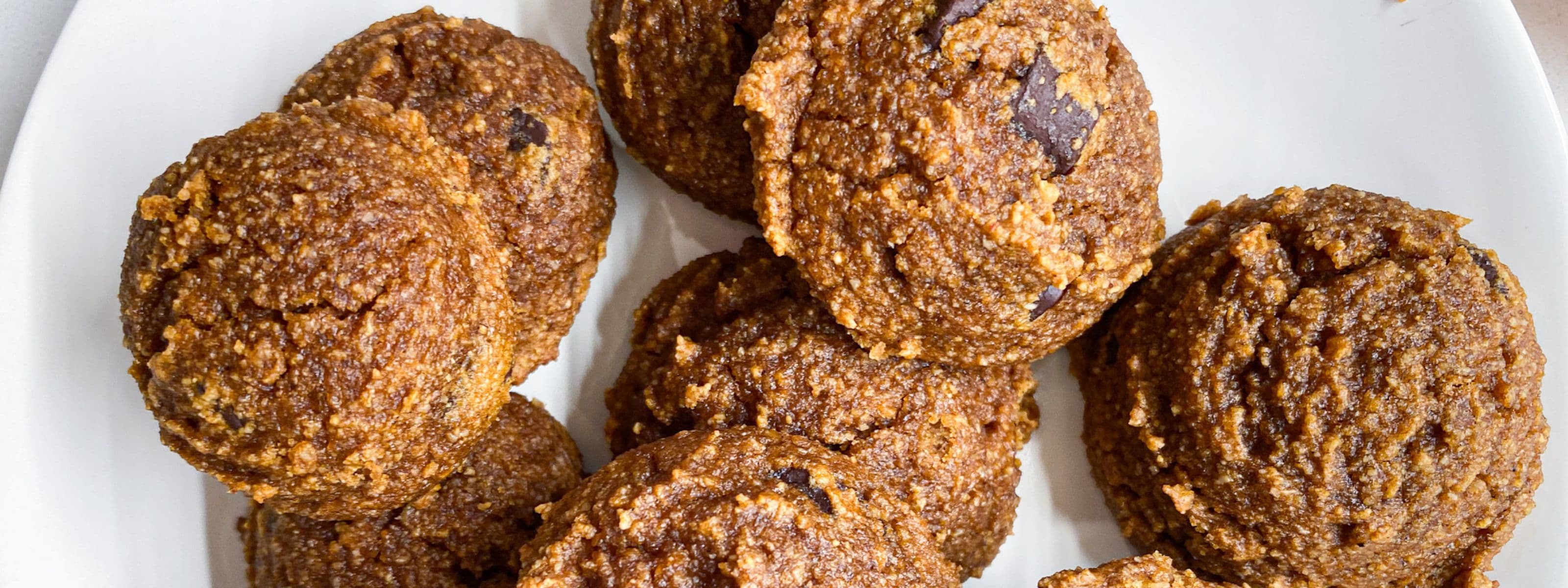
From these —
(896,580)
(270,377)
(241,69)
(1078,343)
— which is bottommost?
(896,580)

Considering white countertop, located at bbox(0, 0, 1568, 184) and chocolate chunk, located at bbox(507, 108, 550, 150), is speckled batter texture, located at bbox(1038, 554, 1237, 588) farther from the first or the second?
white countertop, located at bbox(0, 0, 1568, 184)

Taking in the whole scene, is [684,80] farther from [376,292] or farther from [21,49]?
[21,49]

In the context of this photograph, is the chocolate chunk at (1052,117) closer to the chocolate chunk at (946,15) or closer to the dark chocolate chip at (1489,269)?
the chocolate chunk at (946,15)

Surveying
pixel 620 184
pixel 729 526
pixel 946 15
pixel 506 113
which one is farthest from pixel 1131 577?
pixel 506 113

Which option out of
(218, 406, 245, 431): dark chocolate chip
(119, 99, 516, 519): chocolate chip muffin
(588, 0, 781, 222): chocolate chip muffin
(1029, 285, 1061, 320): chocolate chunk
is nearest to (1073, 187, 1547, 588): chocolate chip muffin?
(1029, 285, 1061, 320): chocolate chunk

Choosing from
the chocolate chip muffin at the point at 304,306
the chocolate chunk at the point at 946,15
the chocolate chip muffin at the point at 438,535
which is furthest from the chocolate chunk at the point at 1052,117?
the chocolate chip muffin at the point at 438,535

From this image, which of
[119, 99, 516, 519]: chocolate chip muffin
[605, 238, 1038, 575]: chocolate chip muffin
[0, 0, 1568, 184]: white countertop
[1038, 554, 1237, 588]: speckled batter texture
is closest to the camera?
[119, 99, 516, 519]: chocolate chip muffin

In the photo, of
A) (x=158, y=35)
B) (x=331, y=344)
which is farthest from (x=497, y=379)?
(x=158, y=35)

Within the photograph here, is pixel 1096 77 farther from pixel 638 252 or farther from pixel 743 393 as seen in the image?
pixel 638 252
